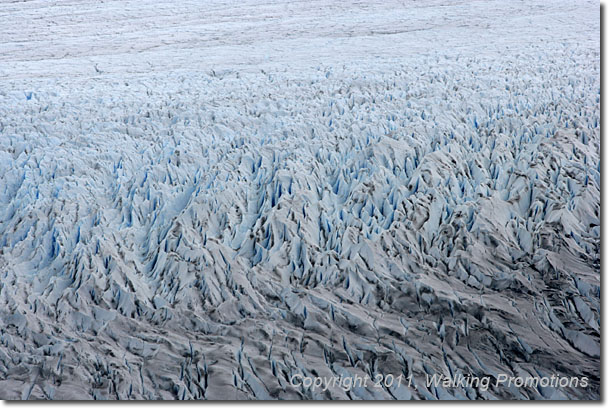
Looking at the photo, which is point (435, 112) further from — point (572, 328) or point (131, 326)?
point (131, 326)

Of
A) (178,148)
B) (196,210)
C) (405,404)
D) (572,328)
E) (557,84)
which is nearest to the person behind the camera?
(405,404)

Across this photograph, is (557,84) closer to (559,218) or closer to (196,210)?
(559,218)

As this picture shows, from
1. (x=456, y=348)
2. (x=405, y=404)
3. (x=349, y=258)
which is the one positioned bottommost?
(x=405, y=404)

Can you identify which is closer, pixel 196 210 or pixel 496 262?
pixel 496 262

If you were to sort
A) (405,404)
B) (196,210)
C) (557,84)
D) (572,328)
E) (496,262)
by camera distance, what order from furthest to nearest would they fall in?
(557,84), (196,210), (496,262), (572,328), (405,404)

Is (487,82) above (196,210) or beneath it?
above

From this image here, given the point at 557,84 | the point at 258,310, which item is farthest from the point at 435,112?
the point at 258,310
